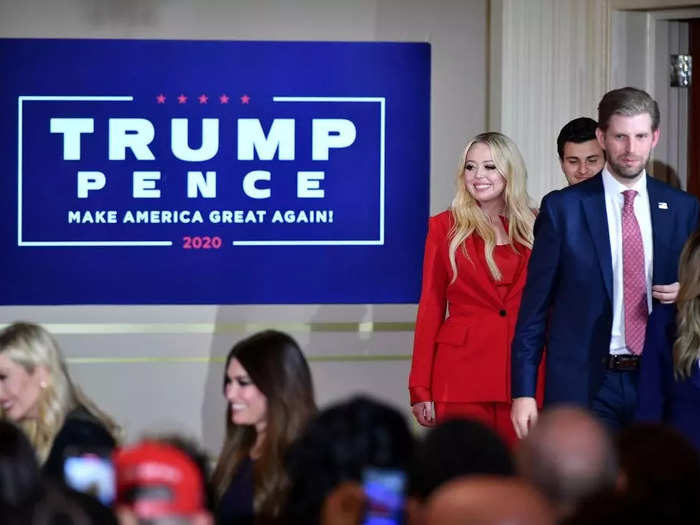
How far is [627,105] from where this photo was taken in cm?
465

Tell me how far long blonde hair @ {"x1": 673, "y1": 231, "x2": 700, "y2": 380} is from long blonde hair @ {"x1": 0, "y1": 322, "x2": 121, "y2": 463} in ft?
5.51

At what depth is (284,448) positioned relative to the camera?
13.3 feet

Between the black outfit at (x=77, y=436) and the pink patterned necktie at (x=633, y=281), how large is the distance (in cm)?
160

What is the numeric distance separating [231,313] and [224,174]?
0.65 meters

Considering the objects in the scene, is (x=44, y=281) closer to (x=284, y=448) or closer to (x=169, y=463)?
(x=284, y=448)

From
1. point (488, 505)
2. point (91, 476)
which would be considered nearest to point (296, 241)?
point (91, 476)

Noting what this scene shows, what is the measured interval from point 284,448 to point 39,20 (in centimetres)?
378

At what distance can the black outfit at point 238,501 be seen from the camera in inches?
156

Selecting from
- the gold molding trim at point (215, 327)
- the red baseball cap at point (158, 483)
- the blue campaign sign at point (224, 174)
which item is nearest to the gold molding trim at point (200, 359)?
the gold molding trim at point (215, 327)

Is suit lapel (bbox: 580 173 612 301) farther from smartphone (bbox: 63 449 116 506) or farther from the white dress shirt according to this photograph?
smartphone (bbox: 63 449 116 506)

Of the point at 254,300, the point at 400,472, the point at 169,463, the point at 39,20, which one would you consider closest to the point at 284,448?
the point at 400,472

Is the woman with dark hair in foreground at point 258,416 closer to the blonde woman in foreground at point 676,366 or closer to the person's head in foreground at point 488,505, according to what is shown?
the blonde woman in foreground at point 676,366

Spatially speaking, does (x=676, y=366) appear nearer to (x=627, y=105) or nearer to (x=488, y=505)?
(x=627, y=105)

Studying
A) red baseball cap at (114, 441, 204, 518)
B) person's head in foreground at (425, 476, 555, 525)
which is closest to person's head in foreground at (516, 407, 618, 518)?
person's head in foreground at (425, 476, 555, 525)
